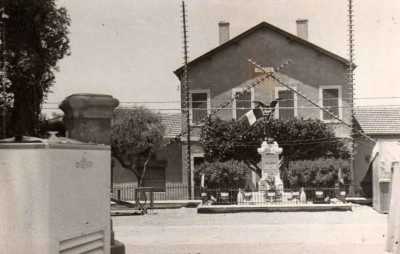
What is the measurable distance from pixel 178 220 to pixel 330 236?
7.66 metres

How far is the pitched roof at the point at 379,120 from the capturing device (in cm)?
3581

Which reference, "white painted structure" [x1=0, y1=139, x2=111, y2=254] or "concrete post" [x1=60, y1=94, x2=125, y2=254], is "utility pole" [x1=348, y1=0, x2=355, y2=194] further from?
"white painted structure" [x1=0, y1=139, x2=111, y2=254]

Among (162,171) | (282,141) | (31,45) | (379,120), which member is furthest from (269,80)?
(31,45)

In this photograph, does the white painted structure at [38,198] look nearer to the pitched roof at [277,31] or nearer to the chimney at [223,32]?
the pitched roof at [277,31]

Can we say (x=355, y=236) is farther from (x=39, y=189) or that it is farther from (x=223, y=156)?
(x=223, y=156)

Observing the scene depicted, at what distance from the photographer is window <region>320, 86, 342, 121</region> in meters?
33.7

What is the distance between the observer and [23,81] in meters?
21.6

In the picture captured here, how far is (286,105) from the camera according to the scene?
34.3 metres

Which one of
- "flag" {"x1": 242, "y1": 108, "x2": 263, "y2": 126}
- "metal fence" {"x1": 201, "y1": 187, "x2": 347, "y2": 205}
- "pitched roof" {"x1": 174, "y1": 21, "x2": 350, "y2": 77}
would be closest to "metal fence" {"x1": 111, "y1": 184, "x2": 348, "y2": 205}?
"metal fence" {"x1": 201, "y1": 187, "x2": 347, "y2": 205}

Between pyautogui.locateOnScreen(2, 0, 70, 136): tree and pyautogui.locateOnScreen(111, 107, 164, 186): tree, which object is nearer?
pyautogui.locateOnScreen(2, 0, 70, 136): tree

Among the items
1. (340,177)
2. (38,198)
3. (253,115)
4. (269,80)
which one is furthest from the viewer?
(269,80)

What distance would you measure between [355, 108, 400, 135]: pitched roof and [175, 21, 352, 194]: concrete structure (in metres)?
3.15

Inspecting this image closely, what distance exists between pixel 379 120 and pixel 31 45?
22339mm

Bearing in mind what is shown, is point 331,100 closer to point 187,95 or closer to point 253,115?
point 253,115
